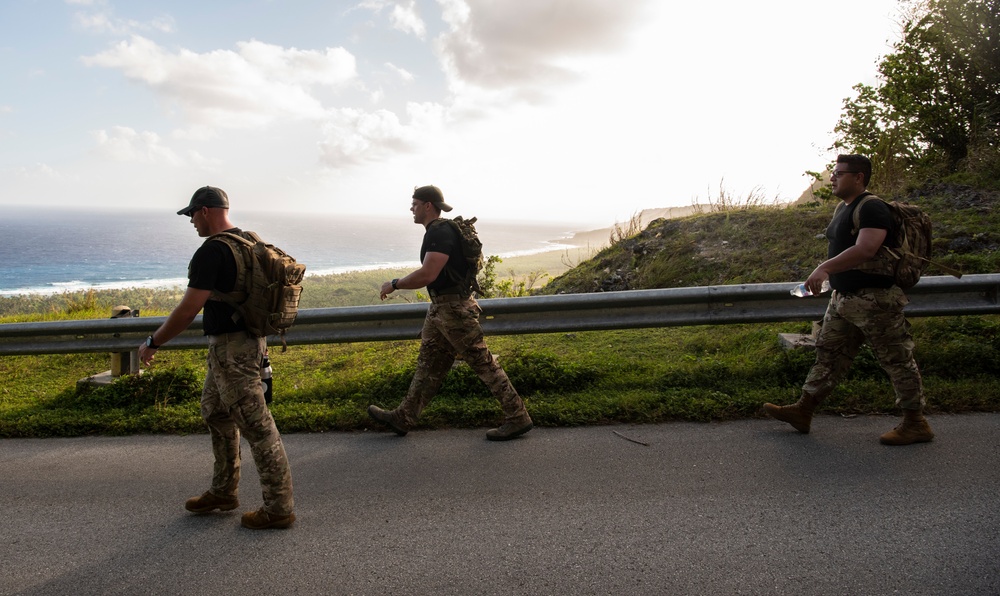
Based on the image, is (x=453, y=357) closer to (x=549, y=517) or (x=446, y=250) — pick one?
(x=446, y=250)

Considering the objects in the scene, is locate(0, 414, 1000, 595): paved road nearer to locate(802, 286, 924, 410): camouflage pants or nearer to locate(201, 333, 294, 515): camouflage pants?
locate(201, 333, 294, 515): camouflage pants

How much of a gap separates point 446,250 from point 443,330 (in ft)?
1.93

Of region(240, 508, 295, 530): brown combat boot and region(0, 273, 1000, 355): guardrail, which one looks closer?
region(240, 508, 295, 530): brown combat boot

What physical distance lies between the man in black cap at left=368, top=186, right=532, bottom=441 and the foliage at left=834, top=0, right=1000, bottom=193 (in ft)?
25.8

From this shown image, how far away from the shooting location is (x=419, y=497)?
3.79m

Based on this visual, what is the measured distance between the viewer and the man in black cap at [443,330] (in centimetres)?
473

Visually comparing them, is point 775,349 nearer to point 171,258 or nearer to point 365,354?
point 365,354

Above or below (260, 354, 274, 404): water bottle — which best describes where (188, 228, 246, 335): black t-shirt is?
above

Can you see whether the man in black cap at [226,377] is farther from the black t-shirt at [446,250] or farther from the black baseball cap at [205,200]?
the black t-shirt at [446,250]

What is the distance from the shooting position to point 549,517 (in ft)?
11.4

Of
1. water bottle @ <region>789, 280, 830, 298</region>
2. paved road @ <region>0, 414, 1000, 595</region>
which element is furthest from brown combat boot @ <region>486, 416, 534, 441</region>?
water bottle @ <region>789, 280, 830, 298</region>

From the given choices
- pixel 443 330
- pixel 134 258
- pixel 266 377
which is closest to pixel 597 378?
pixel 443 330

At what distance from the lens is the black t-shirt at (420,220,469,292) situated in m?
4.73

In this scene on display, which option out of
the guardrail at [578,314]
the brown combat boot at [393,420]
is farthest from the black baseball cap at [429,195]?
the brown combat boot at [393,420]
